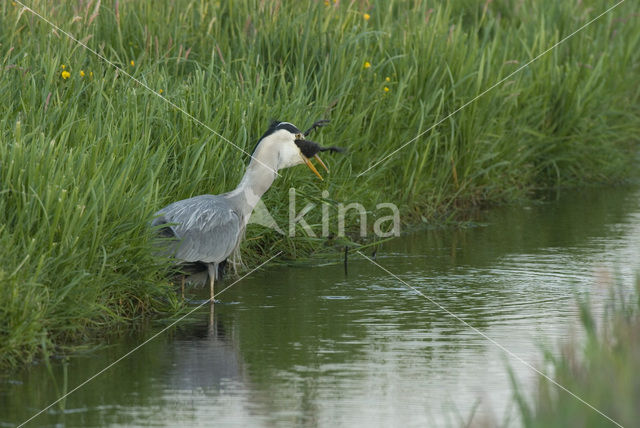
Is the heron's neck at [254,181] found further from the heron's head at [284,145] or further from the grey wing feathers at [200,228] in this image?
the grey wing feathers at [200,228]

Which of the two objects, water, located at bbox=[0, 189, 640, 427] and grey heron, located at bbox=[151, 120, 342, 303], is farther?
grey heron, located at bbox=[151, 120, 342, 303]

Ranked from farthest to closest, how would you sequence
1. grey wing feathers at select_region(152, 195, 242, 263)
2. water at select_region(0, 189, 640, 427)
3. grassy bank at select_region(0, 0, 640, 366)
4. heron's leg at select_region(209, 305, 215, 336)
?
grey wing feathers at select_region(152, 195, 242, 263), heron's leg at select_region(209, 305, 215, 336), grassy bank at select_region(0, 0, 640, 366), water at select_region(0, 189, 640, 427)

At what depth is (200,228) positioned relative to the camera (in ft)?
26.7

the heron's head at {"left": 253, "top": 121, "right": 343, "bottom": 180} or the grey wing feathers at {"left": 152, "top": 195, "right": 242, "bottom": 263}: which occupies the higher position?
the heron's head at {"left": 253, "top": 121, "right": 343, "bottom": 180}

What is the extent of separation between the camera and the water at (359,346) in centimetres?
606

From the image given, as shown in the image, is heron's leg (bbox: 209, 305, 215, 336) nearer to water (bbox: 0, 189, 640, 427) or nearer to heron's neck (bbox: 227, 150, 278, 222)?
water (bbox: 0, 189, 640, 427)

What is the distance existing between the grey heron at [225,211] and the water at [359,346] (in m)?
0.39

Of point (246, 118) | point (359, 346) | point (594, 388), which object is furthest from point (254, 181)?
point (594, 388)

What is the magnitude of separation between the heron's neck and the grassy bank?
0.46 m

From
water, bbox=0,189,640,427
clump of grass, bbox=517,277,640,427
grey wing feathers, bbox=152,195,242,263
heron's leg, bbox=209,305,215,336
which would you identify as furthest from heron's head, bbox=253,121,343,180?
clump of grass, bbox=517,277,640,427

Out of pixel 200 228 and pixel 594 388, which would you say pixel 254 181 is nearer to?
pixel 200 228

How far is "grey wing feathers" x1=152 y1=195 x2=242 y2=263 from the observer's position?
8.14m

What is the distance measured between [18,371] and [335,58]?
17.4 feet

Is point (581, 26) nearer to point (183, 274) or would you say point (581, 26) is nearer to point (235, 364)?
point (183, 274)
